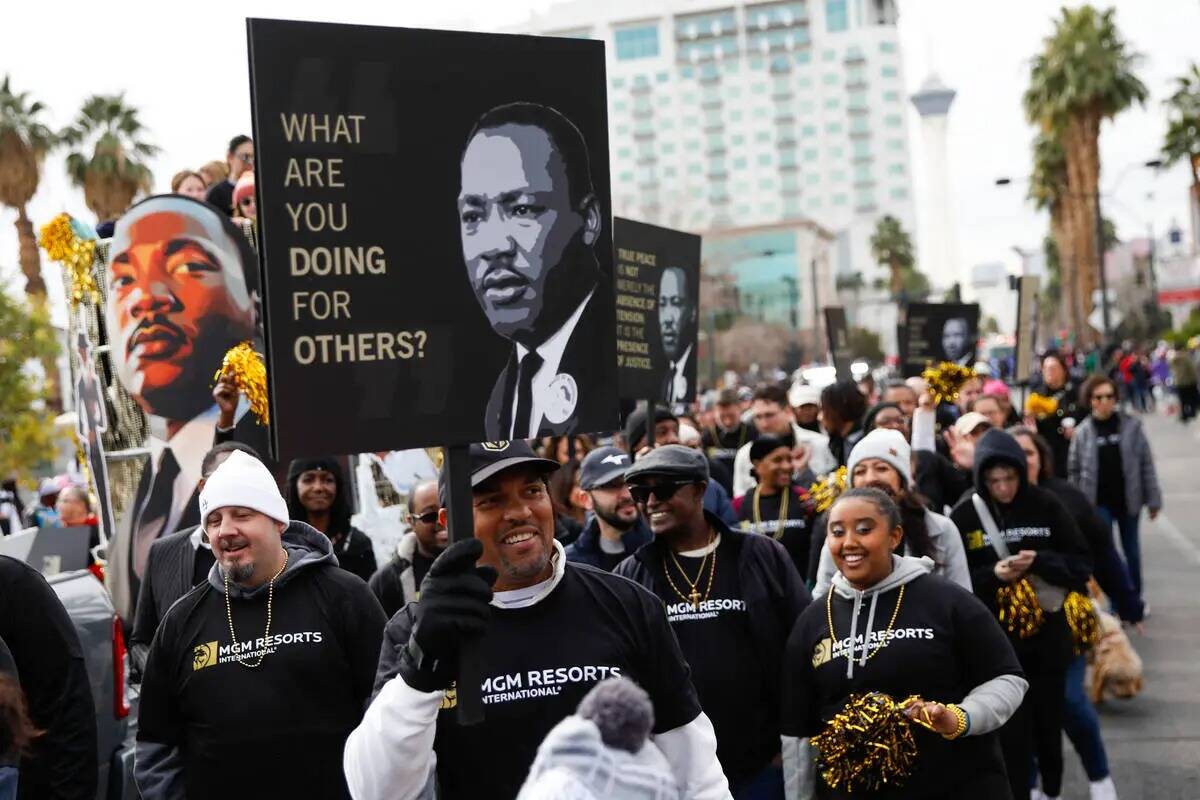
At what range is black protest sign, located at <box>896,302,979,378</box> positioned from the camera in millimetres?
17453

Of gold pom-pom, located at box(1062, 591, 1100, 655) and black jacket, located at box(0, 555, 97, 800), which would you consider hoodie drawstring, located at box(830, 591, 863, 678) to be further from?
gold pom-pom, located at box(1062, 591, 1100, 655)

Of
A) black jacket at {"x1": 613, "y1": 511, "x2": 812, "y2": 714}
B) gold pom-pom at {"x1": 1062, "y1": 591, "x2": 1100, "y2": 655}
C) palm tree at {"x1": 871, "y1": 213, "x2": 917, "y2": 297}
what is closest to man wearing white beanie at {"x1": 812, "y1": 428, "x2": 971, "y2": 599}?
black jacket at {"x1": 613, "y1": 511, "x2": 812, "y2": 714}

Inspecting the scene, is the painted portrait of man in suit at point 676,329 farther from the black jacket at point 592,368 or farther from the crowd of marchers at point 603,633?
the black jacket at point 592,368

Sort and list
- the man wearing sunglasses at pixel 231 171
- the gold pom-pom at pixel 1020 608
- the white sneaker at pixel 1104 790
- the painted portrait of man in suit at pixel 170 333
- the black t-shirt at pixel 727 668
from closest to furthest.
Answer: the black t-shirt at pixel 727 668, the gold pom-pom at pixel 1020 608, the white sneaker at pixel 1104 790, the painted portrait of man in suit at pixel 170 333, the man wearing sunglasses at pixel 231 171

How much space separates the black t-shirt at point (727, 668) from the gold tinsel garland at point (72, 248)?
5.08 meters

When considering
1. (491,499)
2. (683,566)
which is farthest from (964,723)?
(491,499)

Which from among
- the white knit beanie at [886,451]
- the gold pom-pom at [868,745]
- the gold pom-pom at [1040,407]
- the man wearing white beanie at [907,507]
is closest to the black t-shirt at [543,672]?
the gold pom-pom at [868,745]

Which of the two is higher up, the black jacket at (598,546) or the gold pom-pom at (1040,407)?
the gold pom-pom at (1040,407)

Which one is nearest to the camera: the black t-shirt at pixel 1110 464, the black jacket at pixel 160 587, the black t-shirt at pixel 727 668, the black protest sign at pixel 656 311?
the black t-shirt at pixel 727 668

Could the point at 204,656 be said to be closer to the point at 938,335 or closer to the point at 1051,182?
the point at 938,335

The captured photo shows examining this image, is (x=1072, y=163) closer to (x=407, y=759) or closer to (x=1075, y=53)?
(x=1075, y=53)

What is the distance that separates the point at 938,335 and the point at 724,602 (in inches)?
488

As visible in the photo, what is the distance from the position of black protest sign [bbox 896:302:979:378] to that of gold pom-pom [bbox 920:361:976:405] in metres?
7.02

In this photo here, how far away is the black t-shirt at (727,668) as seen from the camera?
5.66m
